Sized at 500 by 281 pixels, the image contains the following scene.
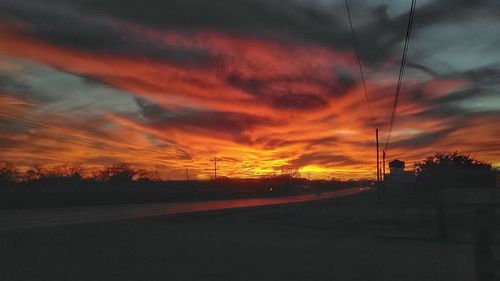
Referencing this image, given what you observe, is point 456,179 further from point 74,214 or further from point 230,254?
point 230,254

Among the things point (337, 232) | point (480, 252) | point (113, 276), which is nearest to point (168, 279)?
point (113, 276)

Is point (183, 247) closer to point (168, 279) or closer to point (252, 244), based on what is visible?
point (252, 244)

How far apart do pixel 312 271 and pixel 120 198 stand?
53.2m

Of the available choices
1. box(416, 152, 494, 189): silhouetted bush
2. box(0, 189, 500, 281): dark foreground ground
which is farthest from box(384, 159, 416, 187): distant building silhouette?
box(0, 189, 500, 281): dark foreground ground

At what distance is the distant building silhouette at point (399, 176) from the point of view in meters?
101

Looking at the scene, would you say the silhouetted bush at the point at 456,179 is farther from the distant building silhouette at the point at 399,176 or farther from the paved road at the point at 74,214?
the paved road at the point at 74,214

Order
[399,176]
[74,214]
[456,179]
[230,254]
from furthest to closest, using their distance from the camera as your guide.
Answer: [399,176]
[456,179]
[74,214]
[230,254]

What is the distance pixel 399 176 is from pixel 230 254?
106650mm

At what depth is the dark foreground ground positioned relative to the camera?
35.3 feet

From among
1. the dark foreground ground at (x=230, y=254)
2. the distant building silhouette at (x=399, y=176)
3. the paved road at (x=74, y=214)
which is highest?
the distant building silhouette at (x=399, y=176)

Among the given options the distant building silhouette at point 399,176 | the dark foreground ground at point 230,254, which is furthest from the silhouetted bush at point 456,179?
the dark foreground ground at point 230,254

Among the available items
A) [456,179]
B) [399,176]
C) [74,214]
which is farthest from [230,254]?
[399,176]

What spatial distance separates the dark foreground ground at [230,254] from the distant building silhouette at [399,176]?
78768 mm

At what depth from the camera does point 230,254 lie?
13.6 metres
